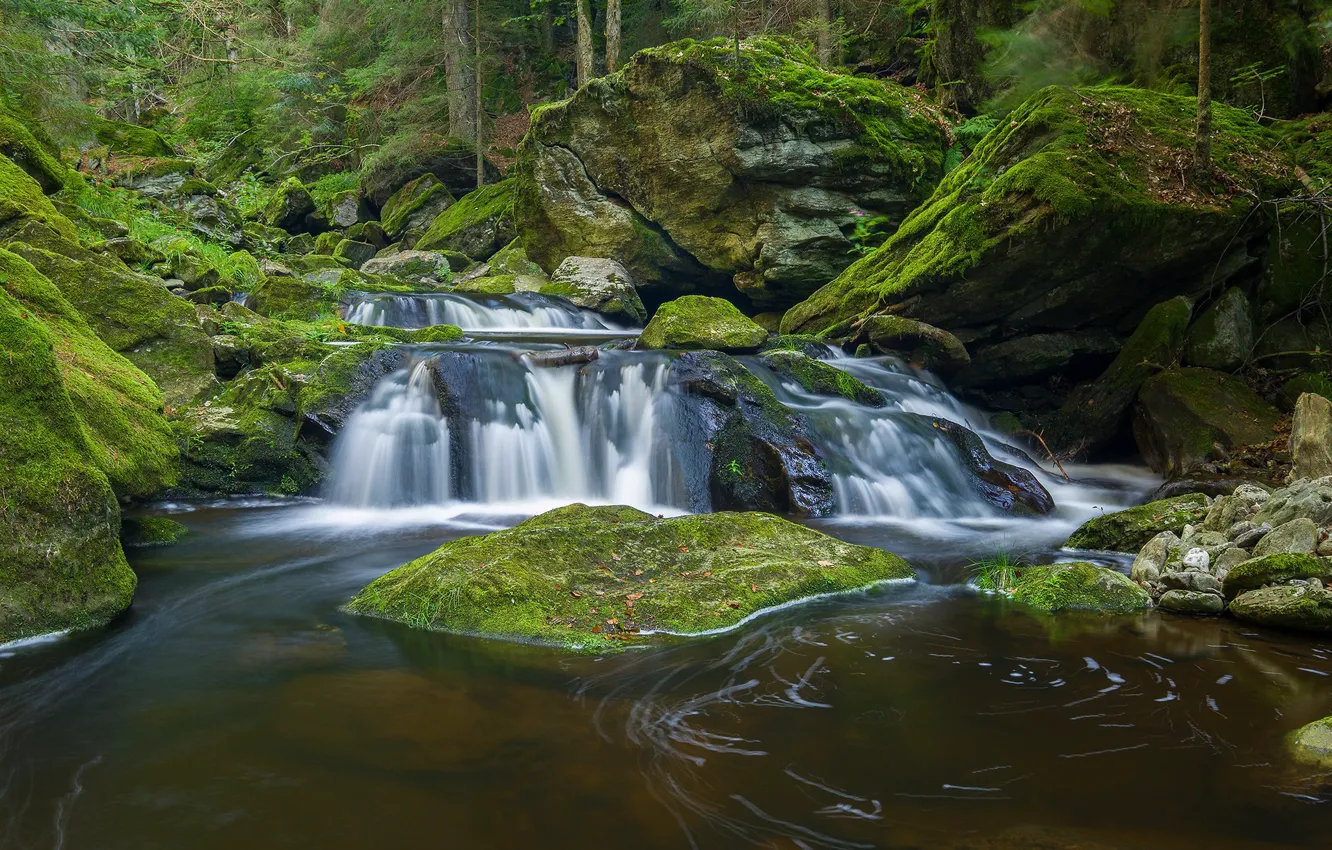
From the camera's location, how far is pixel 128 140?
19.7 m

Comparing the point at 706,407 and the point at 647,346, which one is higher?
the point at 647,346

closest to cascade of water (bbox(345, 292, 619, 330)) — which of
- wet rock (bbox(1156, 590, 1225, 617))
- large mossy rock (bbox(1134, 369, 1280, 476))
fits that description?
large mossy rock (bbox(1134, 369, 1280, 476))

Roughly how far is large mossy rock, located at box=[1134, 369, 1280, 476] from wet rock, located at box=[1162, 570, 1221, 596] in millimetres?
5028

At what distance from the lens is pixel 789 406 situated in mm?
9758

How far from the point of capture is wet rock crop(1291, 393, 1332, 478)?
7352 mm

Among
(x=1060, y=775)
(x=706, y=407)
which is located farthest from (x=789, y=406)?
(x=1060, y=775)

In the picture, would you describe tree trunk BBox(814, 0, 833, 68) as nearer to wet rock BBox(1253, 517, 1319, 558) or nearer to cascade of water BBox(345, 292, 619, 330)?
cascade of water BBox(345, 292, 619, 330)

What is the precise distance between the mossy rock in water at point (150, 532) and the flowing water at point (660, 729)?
826 millimetres

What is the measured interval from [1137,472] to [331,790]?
35.1 ft

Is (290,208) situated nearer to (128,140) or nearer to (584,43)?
(128,140)

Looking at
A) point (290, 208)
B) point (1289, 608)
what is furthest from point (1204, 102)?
point (290, 208)

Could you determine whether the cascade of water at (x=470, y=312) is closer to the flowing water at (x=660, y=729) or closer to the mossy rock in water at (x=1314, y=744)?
the flowing water at (x=660, y=729)

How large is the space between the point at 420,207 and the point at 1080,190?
18.5m

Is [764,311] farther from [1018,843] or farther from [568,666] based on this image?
[1018,843]
